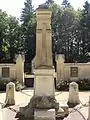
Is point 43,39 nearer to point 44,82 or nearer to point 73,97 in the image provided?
Result: point 44,82

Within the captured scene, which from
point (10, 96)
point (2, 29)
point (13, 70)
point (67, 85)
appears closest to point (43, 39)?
point (10, 96)

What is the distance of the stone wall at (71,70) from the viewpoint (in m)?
30.2

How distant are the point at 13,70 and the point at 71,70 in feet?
16.8

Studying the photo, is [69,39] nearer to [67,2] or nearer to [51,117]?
[67,2]

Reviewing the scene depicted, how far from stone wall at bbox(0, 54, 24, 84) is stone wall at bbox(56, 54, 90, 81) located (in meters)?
3.18

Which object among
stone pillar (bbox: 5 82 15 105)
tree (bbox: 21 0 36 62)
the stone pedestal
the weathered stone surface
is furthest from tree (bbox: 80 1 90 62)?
the stone pedestal

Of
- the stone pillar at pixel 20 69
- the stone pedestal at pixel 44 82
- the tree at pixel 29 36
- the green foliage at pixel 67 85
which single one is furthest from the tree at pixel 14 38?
the stone pedestal at pixel 44 82

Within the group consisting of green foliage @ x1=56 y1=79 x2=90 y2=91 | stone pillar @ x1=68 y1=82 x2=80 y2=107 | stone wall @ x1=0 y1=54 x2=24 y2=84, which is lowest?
green foliage @ x1=56 y1=79 x2=90 y2=91

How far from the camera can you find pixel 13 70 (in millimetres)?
30391

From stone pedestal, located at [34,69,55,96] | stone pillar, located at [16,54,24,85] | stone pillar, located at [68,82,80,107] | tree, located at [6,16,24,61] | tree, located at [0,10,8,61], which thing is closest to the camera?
stone pedestal, located at [34,69,55,96]

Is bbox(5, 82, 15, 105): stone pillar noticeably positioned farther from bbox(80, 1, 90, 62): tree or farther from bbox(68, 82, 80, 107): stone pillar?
bbox(80, 1, 90, 62): tree

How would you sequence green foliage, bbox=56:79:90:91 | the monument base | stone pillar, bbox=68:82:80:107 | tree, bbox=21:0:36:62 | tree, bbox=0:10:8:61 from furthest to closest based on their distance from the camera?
tree, bbox=21:0:36:62, tree, bbox=0:10:8:61, green foliage, bbox=56:79:90:91, stone pillar, bbox=68:82:80:107, the monument base

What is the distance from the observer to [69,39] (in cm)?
4944

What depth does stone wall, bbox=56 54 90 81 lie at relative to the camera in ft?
99.1
